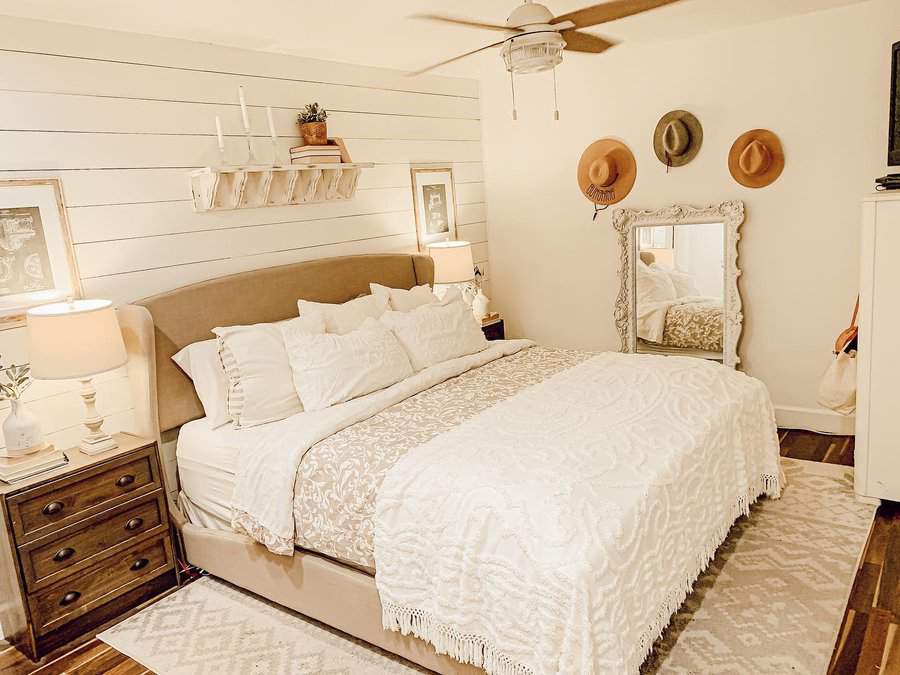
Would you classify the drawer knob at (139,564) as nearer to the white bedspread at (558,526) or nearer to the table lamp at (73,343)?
the table lamp at (73,343)

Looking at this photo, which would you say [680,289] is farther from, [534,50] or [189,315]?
[189,315]

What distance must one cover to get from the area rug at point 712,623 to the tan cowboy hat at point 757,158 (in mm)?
1967

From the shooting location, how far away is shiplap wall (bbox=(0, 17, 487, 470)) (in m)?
2.75

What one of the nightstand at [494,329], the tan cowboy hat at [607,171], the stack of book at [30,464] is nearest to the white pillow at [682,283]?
the tan cowboy hat at [607,171]

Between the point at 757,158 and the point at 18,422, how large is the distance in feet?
12.9

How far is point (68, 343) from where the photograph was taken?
8.25 ft

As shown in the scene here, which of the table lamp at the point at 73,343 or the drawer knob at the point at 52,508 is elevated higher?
the table lamp at the point at 73,343

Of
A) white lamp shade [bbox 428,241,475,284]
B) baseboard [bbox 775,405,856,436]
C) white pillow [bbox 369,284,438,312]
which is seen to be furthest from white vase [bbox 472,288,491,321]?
baseboard [bbox 775,405,856,436]

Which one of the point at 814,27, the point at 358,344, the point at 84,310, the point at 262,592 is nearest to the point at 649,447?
the point at 358,344

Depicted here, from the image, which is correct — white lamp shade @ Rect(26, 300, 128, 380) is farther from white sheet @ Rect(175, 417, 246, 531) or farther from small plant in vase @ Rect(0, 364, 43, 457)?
white sheet @ Rect(175, 417, 246, 531)

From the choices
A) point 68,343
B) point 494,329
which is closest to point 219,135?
point 68,343

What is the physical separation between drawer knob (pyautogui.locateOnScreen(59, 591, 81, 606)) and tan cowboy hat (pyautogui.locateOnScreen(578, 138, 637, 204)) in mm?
3760

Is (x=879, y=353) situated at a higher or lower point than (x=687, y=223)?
lower

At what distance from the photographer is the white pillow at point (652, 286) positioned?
450cm
